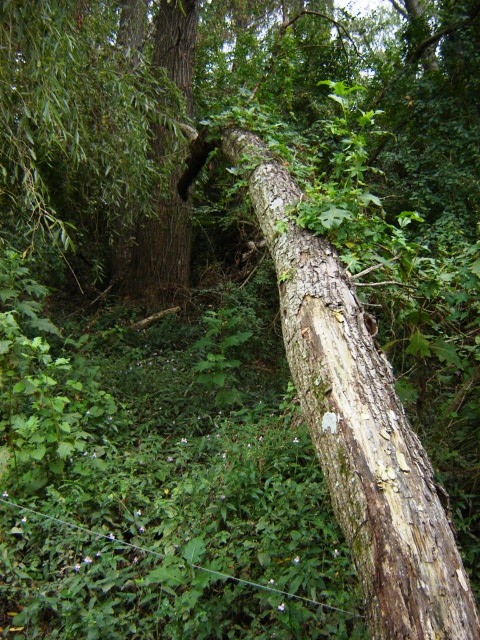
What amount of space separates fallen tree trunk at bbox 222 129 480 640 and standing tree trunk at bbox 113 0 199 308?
11.5 feet

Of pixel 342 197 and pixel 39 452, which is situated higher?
pixel 342 197

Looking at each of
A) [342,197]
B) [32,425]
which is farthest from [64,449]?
[342,197]

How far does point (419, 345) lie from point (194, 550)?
1.65 metres

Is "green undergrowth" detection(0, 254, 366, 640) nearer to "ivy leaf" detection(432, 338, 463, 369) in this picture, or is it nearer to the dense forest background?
the dense forest background

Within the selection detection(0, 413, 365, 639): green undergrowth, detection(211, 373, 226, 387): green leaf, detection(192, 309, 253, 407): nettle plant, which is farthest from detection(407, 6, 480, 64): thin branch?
detection(0, 413, 365, 639): green undergrowth

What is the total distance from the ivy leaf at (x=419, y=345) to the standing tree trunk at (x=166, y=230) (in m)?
3.93

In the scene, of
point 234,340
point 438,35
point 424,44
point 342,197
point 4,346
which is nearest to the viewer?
point 342,197

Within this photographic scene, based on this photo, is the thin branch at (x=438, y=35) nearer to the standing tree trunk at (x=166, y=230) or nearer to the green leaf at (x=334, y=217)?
the standing tree trunk at (x=166, y=230)

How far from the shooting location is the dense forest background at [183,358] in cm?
242

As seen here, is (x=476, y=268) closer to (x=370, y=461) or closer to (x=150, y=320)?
(x=370, y=461)

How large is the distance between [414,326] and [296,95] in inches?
207

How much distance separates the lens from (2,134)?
11.0 feet

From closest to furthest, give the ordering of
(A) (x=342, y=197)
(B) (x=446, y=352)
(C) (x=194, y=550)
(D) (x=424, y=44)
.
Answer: (C) (x=194, y=550)
(B) (x=446, y=352)
(A) (x=342, y=197)
(D) (x=424, y=44)

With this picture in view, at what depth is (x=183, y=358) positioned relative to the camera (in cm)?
502
